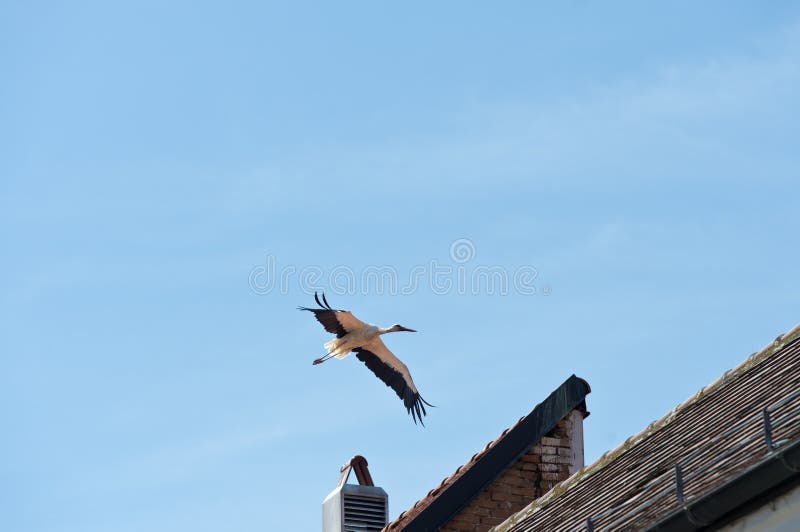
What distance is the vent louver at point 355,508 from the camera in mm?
15953

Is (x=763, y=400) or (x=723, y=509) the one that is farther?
(x=763, y=400)

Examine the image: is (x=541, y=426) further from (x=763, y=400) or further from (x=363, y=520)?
(x=763, y=400)

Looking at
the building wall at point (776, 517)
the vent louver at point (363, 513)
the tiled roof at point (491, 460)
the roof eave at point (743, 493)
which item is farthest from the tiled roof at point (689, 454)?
the vent louver at point (363, 513)

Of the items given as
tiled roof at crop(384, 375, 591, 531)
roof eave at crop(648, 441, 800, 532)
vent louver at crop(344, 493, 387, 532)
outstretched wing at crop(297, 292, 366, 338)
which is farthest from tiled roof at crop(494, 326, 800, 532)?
outstretched wing at crop(297, 292, 366, 338)

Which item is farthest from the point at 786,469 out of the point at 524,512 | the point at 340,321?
the point at 340,321

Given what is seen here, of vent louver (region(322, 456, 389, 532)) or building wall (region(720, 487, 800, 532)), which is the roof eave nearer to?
building wall (region(720, 487, 800, 532))

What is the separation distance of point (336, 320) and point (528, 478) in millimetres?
7703

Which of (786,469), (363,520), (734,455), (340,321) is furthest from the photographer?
(340,321)

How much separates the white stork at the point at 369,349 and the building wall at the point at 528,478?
716 centimetres

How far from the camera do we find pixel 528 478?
1529 cm

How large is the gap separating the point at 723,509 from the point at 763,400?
2170mm

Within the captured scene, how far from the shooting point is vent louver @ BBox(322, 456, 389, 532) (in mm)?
15953

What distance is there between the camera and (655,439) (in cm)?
1258

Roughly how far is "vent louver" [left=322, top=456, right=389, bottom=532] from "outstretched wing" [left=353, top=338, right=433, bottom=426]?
6540 mm
